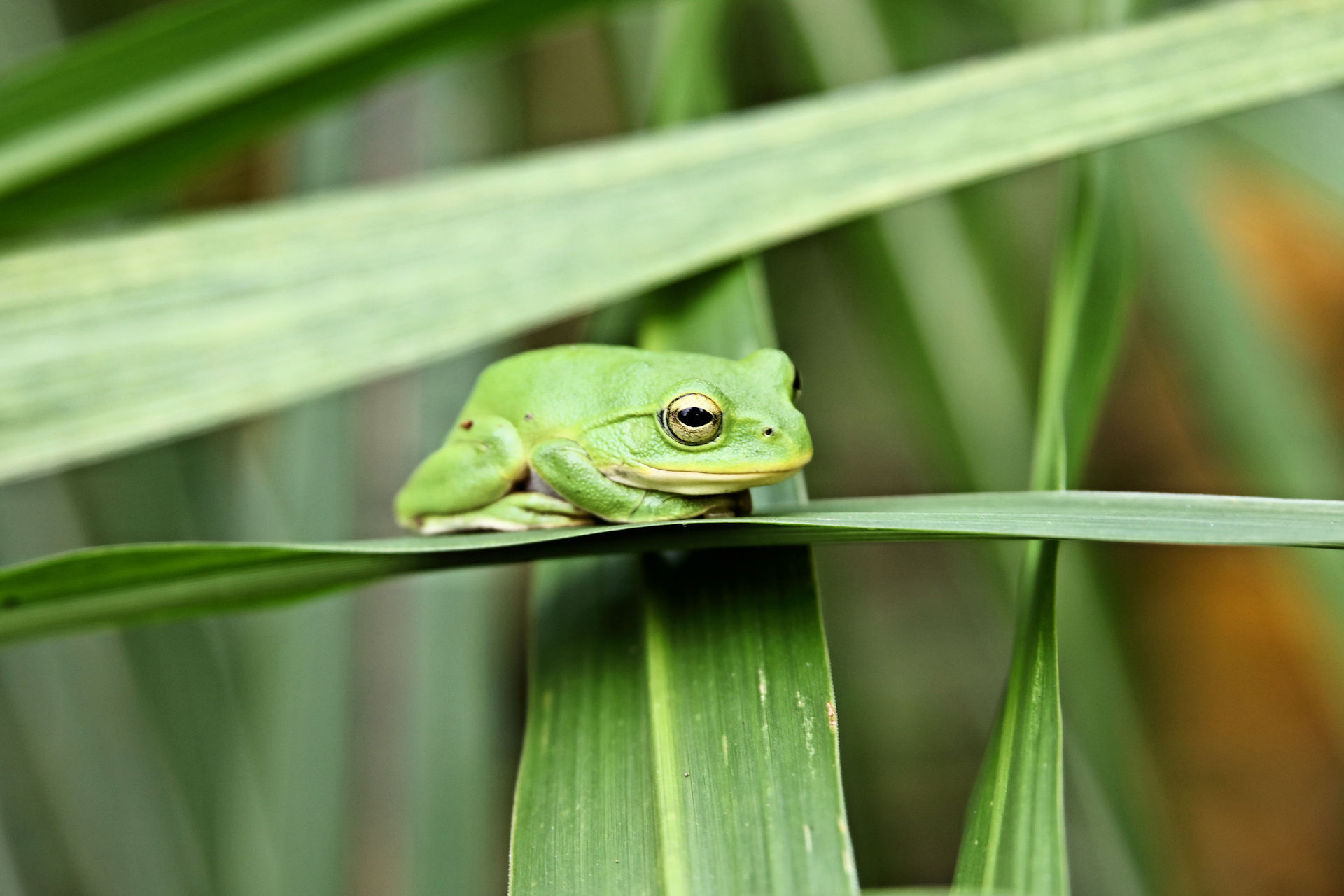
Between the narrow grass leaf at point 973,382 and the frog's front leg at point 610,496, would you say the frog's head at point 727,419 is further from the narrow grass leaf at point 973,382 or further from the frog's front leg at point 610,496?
the narrow grass leaf at point 973,382

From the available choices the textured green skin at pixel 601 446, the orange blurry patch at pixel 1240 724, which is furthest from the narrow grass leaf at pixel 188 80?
the orange blurry patch at pixel 1240 724

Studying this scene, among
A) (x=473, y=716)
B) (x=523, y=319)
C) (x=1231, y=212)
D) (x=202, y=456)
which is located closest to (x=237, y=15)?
(x=523, y=319)

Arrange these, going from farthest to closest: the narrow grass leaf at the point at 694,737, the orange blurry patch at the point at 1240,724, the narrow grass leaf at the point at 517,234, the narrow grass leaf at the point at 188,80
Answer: the orange blurry patch at the point at 1240,724, the narrow grass leaf at the point at 188,80, the narrow grass leaf at the point at 517,234, the narrow grass leaf at the point at 694,737

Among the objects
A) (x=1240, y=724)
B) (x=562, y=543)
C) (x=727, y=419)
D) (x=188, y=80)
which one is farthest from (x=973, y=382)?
(x=1240, y=724)

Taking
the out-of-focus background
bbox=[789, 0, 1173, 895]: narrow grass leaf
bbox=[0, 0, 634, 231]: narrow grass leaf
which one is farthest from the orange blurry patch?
bbox=[0, 0, 634, 231]: narrow grass leaf

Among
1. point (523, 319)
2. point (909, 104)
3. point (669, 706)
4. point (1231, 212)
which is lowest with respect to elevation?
point (669, 706)

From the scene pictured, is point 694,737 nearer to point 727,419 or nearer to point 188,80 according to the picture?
point 727,419

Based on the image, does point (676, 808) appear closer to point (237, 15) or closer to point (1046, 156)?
point (1046, 156)
